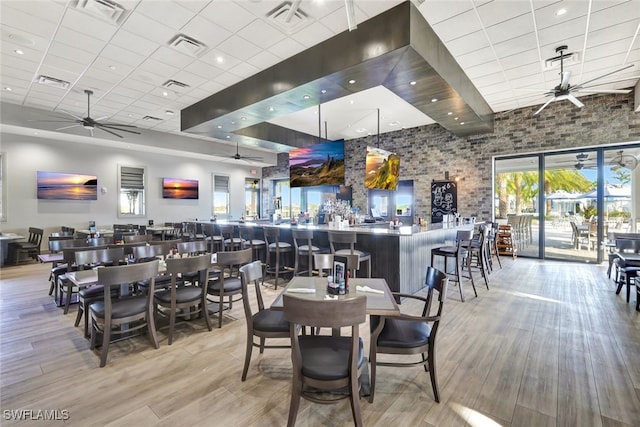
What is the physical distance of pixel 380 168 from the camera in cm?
724

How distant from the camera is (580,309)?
13.1ft

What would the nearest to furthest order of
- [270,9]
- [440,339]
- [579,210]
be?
1. [440,339]
2. [270,9]
3. [579,210]

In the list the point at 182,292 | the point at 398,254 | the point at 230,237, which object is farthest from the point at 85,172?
the point at 398,254

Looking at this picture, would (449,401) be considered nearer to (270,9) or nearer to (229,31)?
(270,9)

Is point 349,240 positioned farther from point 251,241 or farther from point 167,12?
point 167,12

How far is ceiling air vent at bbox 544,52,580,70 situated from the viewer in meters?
4.83

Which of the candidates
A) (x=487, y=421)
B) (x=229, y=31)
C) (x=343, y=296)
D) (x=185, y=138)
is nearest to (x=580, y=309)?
(x=487, y=421)

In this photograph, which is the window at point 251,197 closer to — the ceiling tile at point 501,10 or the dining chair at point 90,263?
the dining chair at point 90,263

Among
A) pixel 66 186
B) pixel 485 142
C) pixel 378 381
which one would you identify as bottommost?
pixel 378 381

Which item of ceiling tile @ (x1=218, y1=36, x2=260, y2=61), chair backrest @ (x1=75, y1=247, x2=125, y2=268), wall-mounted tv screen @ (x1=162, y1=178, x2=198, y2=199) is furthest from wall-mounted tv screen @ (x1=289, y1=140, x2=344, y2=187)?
chair backrest @ (x1=75, y1=247, x2=125, y2=268)

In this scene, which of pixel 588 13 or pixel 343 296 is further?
pixel 588 13

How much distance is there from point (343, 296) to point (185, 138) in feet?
32.3

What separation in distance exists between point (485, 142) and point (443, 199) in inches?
76.8

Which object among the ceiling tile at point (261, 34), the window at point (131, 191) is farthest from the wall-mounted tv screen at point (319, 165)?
the window at point (131, 191)
